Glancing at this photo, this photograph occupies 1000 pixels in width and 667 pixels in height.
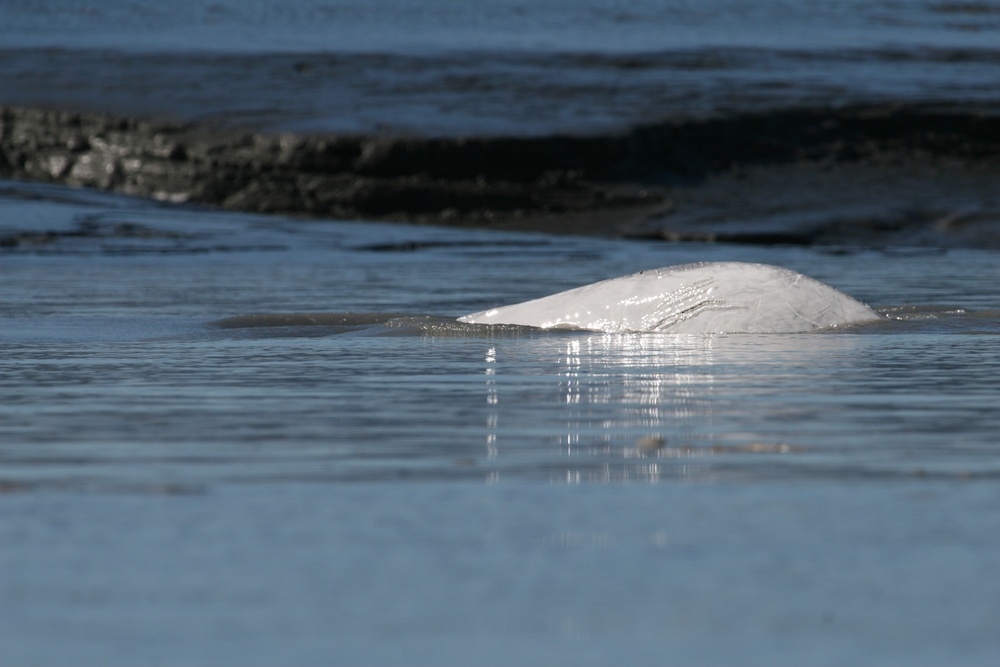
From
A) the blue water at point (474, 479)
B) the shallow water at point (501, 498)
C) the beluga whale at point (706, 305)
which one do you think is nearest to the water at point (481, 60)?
the blue water at point (474, 479)

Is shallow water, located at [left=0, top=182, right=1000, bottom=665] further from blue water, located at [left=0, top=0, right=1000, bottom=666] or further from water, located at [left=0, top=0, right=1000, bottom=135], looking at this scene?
water, located at [left=0, top=0, right=1000, bottom=135]

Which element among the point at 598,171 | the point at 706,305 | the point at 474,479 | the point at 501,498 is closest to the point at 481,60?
the point at 598,171

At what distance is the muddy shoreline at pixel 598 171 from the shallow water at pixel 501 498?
790cm

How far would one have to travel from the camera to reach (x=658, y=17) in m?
20.8

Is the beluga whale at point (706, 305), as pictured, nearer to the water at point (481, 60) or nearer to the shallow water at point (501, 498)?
the shallow water at point (501, 498)

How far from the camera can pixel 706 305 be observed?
6000 mm

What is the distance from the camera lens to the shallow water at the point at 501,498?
188 cm

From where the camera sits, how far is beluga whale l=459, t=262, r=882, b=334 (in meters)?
5.96

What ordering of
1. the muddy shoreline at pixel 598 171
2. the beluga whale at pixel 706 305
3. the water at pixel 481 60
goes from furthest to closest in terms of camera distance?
the water at pixel 481 60 → the muddy shoreline at pixel 598 171 → the beluga whale at pixel 706 305

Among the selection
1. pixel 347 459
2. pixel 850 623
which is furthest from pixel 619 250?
pixel 850 623

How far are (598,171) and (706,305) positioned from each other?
861 centimetres

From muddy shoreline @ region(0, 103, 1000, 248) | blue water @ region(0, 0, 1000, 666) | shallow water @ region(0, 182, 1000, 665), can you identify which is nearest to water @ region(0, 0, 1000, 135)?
muddy shoreline @ region(0, 103, 1000, 248)

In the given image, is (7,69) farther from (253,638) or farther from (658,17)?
(253,638)

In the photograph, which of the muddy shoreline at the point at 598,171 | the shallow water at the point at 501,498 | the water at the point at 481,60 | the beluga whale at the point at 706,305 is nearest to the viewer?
the shallow water at the point at 501,498
